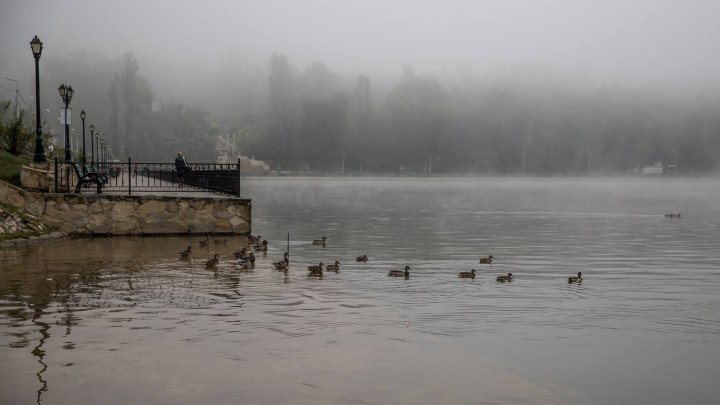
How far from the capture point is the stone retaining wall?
907 inches

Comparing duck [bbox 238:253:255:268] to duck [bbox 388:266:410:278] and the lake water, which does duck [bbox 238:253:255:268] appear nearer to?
the lake water


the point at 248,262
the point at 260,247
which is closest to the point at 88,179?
the point at 260,247

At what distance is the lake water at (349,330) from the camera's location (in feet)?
27.4

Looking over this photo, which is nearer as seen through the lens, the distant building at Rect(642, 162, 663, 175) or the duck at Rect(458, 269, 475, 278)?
the duck at Rect(458, 269, 475, 278)

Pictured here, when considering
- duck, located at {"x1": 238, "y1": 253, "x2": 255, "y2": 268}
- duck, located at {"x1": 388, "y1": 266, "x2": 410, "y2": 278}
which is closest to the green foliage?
duck, located at {"x1": 238, "y1": 253, "x2": 255, "y2": 268}

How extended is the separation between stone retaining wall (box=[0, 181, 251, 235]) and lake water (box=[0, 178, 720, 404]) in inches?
66.0

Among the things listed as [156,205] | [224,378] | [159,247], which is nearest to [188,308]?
[224,378]

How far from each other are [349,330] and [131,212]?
49.8 ft

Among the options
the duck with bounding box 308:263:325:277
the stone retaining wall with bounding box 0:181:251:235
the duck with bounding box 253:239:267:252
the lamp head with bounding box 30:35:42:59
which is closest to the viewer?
the duck with bounding box 308:263:325:277

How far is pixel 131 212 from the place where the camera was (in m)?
24.3

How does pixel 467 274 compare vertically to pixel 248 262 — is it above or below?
below

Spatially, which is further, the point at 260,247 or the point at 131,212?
the point at 131,212

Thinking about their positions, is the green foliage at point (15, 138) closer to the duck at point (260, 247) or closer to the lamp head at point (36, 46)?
the lamp head at point (36, 46)

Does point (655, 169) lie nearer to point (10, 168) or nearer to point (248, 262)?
point (10, 168)
